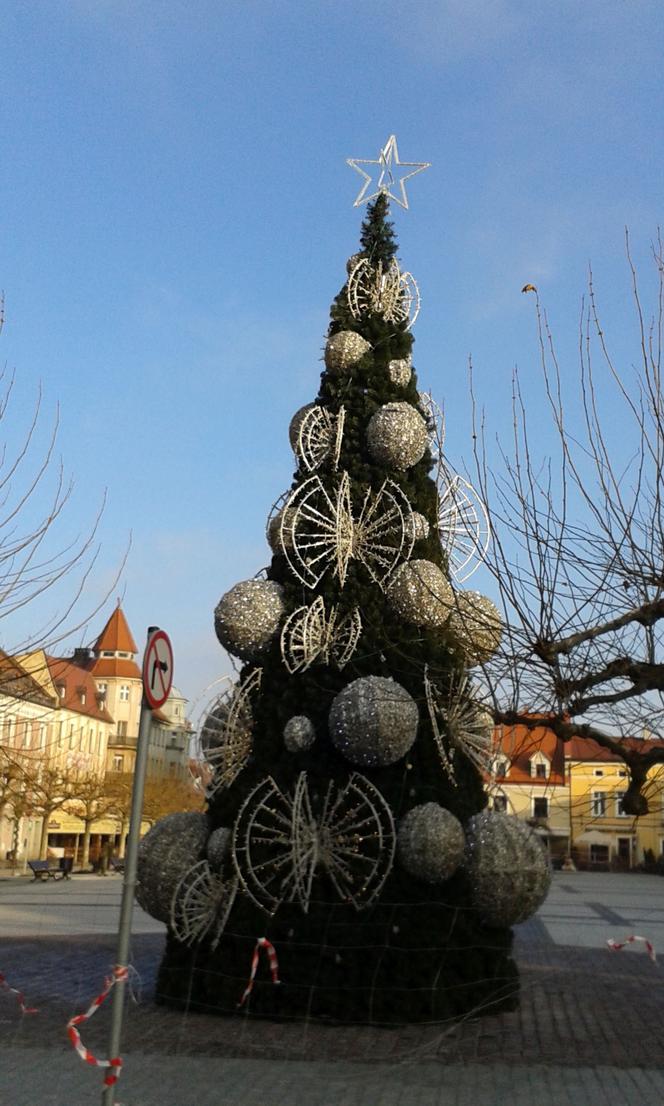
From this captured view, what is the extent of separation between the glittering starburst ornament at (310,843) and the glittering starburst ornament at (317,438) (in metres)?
3.21

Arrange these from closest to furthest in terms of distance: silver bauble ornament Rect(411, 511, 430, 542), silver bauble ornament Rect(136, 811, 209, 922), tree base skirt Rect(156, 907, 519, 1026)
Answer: tree base skirt Rect(156, 907, 519, 1026)
silver bauble ornament Rect(136, 811, 209, 922)
silver bauble ornament Rect(411, 511, 430, 542)

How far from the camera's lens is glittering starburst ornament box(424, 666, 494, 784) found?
9.46 m

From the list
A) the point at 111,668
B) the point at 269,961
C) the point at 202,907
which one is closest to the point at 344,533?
the point at 202,907

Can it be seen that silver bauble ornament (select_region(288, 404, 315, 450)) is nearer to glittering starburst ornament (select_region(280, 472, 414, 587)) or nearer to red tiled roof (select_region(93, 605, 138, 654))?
glittering starburst ornament (select_region(280, 472, 414, 587))

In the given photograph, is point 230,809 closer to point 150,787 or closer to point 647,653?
point 647,653

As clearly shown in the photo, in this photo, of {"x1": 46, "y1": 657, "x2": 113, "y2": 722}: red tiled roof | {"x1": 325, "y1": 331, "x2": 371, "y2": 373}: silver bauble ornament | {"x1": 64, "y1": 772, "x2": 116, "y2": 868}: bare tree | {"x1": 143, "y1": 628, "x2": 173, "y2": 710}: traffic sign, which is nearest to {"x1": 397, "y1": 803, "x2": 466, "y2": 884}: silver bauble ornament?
{"x1": 143, "y1": 628, "x2": 173, "y2": 710}: traffic sign

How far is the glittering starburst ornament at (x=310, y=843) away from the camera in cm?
910

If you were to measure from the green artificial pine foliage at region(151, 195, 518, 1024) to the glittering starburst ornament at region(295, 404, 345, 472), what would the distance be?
0.31 ft

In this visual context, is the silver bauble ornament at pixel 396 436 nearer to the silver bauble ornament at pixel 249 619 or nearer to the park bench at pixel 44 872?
the silver bauble ornament at pixel 249 619

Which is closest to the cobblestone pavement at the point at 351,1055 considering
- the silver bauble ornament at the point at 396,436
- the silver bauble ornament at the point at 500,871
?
the silver bauble ornament at the point at 500,871

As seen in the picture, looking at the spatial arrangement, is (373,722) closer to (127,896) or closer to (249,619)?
(249,619)

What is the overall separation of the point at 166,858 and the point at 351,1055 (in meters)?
2.58

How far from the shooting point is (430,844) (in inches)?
354

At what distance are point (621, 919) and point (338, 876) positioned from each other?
47.1 feet
